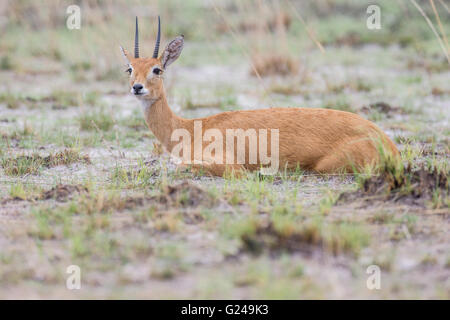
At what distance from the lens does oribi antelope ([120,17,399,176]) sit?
5.51 metres

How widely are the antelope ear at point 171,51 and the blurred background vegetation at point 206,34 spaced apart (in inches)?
125

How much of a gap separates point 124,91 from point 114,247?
6.58 m

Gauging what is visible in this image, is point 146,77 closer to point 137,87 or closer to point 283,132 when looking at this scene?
point 137,87

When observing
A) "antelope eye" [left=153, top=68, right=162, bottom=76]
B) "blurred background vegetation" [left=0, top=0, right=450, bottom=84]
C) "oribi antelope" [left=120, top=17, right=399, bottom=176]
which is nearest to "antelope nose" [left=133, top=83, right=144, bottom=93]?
"oribi antelope" [left=120, top=17, right=399, bottom=176]

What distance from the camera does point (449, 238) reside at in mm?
4008

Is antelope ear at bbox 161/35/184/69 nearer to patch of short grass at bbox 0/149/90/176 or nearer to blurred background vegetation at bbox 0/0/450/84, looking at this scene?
patch of short grass at bbox 0/149/90/176

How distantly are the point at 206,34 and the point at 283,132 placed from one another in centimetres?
898

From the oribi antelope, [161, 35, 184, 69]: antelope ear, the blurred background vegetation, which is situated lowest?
the oribi antelope

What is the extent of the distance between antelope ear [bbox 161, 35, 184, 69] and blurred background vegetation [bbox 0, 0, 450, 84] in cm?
317

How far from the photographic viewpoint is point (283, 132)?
5758 millimetres

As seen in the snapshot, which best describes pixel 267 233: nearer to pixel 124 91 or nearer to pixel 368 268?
pixel 368 268

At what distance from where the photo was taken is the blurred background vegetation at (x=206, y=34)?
1093 centimetres

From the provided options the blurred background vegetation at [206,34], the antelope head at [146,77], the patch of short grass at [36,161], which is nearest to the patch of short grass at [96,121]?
the patch of short grass at [36,161]

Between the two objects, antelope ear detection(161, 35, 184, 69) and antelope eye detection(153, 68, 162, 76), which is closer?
antelope eye detection(153, 68, 162, 76)
